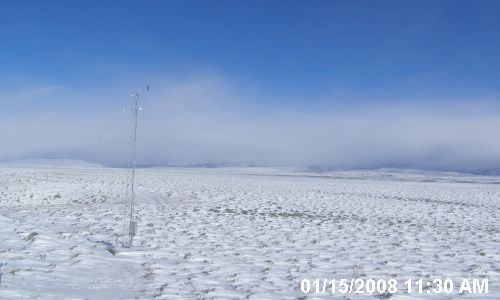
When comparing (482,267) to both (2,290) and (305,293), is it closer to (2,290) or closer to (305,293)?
(305,293)

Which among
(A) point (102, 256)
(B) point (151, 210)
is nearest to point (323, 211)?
(B) point (151, 210)

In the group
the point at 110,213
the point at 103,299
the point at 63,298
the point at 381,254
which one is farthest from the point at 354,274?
the point at 110,213

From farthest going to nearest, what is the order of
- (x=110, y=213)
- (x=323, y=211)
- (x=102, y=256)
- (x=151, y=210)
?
(x=323, y=211), (x=151, y=210), (x=110, y=213), (x=102, y=256)

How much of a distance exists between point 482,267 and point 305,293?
195 inches

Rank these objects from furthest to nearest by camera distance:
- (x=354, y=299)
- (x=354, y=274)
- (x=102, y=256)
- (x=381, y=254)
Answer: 1. (x=381, y=254)
2. (x=102, y=256)
3. (x=354, y=274)
4. (x=354, y=299)

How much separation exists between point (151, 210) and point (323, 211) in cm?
784

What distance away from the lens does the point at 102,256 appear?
9938 millimetres

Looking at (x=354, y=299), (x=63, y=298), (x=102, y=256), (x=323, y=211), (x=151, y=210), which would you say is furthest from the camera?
(x=323, y=211)

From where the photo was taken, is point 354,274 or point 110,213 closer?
point 354,274

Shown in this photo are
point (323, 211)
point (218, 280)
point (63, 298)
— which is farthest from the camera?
point (323, 211)

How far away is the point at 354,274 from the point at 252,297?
2733 millimetres

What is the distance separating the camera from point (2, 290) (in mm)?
7273

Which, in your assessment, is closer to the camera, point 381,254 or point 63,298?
point 63,298

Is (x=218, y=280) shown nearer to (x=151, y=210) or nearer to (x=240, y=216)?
(x=240, y=216)
